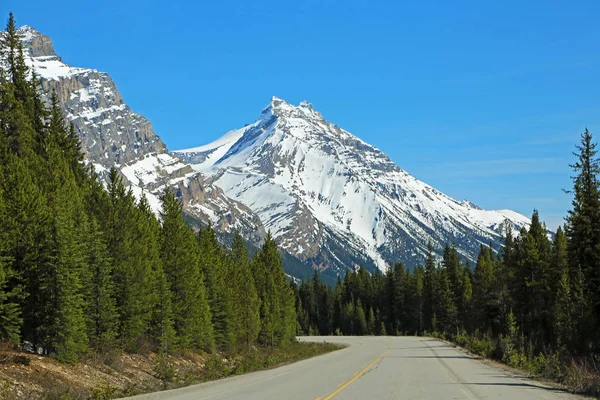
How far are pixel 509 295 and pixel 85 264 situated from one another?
54.0 meters

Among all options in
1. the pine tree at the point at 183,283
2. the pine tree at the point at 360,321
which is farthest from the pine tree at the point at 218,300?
the pine tree at the point at 360,321

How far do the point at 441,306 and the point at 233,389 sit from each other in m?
91.7

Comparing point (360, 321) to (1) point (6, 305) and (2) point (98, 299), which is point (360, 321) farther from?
(1) point (6, 305)

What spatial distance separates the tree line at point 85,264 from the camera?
28219mm

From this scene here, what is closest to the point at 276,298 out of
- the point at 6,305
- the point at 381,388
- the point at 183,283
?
the point at 183,283

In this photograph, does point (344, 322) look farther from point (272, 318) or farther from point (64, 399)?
point (64, 399)

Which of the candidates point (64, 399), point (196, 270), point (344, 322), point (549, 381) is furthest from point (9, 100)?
point (344, 322)

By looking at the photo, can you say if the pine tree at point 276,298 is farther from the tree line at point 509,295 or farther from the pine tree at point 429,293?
the pine tree at point 429,293

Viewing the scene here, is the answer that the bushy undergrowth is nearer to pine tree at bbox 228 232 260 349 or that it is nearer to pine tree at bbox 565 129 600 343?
pine tree at bbox 565 129 600 343

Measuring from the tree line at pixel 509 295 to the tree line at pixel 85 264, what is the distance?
23.8 meters

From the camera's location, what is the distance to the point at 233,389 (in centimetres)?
2369

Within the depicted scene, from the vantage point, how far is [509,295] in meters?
72.3

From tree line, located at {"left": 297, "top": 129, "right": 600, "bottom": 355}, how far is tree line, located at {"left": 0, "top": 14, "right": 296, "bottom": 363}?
78.1 feet

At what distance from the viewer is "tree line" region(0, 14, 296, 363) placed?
28.2 metres
